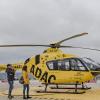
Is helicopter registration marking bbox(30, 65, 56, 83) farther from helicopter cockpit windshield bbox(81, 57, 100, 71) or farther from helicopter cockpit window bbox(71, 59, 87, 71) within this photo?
helicopter cockpit windshield bbox(81, 57, 100, 71)

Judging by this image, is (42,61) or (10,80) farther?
(42,61)

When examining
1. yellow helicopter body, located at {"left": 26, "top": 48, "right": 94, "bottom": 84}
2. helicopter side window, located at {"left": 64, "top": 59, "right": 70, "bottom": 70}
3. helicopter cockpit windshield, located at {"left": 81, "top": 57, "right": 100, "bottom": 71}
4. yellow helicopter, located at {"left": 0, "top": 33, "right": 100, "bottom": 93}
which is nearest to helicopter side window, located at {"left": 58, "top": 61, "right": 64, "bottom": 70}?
yellow helicopter, located at {"left": 0, "top": 33, "right": 100, "bottom": 93}

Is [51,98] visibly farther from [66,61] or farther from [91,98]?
[66,61]

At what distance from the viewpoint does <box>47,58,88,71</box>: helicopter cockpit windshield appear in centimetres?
2381

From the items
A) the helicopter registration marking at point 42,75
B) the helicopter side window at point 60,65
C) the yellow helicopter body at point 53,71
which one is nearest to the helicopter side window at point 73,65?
the yellow helicopter body at point 53,71

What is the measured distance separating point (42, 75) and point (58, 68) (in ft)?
3.78

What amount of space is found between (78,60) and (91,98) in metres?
4.35

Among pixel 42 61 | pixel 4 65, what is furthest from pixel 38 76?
pixel 4 65

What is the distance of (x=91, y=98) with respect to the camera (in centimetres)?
2008

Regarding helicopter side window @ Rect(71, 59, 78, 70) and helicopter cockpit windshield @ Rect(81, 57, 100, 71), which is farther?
helicopter cockpit windshield @ Rect(81, 57, 100, 71)

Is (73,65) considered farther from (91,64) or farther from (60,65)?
(91,64)

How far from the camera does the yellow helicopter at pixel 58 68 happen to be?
23.8 m

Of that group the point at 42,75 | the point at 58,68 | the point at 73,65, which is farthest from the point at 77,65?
the point at 42,75

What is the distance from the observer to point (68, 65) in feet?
78.6
